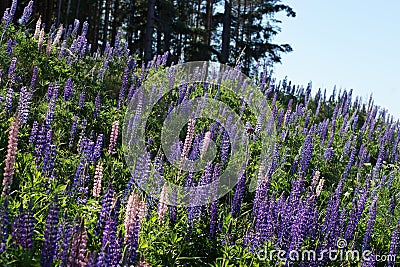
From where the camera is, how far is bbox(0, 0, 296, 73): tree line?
20672 millimetres

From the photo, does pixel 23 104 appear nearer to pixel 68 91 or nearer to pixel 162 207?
pixel 68 91

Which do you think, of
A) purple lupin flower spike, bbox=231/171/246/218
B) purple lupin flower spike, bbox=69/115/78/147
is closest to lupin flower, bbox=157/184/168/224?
purple lupin flower spike, bbox=231/171/246/218

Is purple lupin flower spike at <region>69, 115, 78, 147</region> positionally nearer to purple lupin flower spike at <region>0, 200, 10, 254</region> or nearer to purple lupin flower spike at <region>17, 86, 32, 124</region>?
purple lupin flower spike at <region>17, 86, 32, 124</region>

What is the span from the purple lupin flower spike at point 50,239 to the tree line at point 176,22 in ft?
47.2

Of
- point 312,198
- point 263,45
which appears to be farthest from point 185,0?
point 312,198

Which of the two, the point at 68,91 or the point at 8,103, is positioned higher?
the point at 68,91

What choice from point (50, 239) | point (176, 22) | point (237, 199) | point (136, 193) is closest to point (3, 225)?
point (50, 239)

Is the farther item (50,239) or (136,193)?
(136,193)

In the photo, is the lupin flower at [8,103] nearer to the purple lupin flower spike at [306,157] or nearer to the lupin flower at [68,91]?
the lupin flower at [68,91]

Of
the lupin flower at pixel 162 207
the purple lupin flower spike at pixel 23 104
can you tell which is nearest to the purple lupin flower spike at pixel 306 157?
the lupin flower at pixel 162 207

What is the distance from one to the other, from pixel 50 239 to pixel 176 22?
20862mm

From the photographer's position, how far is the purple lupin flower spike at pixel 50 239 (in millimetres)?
2852

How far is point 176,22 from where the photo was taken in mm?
22984

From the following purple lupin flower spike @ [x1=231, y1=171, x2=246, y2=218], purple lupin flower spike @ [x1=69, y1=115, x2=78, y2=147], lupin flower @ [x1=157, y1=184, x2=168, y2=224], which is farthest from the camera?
purple lupin flower spike @ [x1=69, y1=115, x2=78, y2=147]
